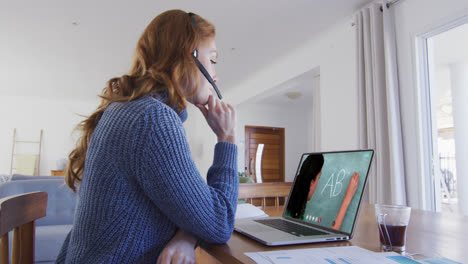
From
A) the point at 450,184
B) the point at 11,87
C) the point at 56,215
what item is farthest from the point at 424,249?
the point at 11,87

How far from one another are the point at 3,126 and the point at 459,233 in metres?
8.90

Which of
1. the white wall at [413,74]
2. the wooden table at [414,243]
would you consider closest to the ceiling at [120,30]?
the white wall at [413,74]

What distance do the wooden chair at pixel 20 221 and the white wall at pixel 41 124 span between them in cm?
731

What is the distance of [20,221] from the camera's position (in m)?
0.68

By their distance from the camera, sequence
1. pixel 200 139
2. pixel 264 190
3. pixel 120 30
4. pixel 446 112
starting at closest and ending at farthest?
pixel 264 190 < pixel 446 112 < pixel 120 30 < pixel 200 139

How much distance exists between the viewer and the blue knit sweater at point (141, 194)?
60cm

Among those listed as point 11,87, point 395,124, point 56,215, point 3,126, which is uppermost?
point 11,87

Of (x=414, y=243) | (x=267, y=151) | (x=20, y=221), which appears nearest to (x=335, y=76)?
(x=414, y=243)

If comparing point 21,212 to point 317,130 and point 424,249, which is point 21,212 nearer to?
point 424,249

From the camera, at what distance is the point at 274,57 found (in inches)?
189

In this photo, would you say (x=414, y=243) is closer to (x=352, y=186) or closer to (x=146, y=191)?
(x=352, y=186)

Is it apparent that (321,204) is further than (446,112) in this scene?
No

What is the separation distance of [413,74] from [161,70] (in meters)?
2.73

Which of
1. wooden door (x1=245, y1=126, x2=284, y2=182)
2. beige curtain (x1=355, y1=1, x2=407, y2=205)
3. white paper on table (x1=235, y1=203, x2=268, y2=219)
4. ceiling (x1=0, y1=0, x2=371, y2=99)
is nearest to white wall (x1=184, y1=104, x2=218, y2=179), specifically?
wooden door (x1=245, y1=126, x2=284, y2=182)
